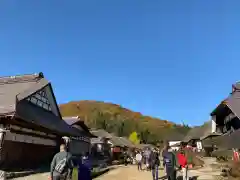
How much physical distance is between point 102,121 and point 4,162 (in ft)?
236

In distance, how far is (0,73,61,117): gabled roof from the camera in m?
16.2

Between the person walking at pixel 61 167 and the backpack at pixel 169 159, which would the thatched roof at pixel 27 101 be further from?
the backpack at pixel 169 159

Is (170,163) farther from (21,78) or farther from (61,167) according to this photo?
(21,78)

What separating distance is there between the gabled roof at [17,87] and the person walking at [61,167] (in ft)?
27.4

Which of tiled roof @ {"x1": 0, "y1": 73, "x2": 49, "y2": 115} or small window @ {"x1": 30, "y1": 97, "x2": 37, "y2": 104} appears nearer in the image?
tiled roof @ {"x1": 0, "y1": 73, "x2": 49, "y2": 115}

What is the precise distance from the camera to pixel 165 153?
12602mm

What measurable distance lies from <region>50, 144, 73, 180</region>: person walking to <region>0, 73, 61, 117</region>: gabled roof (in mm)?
8352

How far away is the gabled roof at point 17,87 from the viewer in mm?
16202

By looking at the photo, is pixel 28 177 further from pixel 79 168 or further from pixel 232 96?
pixel 232 96

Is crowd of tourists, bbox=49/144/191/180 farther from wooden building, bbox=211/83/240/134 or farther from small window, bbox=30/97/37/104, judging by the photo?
wooden building, bbox=211/83/240/134

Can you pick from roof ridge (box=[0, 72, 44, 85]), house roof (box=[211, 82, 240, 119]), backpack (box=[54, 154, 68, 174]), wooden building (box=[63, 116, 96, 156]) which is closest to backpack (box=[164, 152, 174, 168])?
backpack (box=[54, 154, 68, 174])

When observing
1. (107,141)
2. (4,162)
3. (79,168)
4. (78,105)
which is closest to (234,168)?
(79,168)

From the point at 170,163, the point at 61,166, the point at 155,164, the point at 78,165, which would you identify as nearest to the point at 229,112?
the point at 155,164

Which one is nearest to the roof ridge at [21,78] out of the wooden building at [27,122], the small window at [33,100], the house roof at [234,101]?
the wooden building at [27,122]
